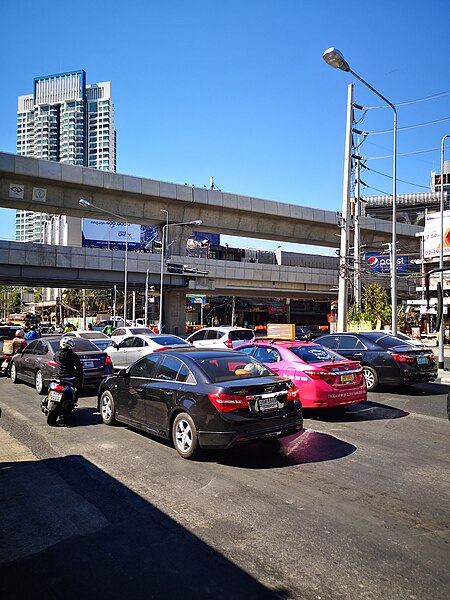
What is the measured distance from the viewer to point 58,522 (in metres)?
4.71

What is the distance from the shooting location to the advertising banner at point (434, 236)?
35.5 meters

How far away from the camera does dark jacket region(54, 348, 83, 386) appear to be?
31.3 ft

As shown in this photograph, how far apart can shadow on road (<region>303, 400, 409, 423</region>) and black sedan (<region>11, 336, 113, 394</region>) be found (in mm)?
5651

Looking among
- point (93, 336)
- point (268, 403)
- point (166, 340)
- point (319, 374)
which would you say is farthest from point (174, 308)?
point (268, 403)

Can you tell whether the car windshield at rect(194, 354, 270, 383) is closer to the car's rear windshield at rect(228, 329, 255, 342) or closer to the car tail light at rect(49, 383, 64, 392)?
the car tail light at rect(49, 383, 64, 392)

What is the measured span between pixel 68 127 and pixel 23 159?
153652mm

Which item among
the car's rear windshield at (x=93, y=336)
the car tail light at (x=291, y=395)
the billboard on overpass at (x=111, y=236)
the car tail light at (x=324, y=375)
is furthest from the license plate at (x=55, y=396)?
the billboard on overpass at (x=111, y=236)

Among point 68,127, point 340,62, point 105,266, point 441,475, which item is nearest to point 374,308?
point 340,62

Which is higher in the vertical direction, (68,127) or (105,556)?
(68,127)

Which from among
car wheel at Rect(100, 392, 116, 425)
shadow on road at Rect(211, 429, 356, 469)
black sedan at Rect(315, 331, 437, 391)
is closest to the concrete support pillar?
black sedan at Rect(315, 331, 437, 391)

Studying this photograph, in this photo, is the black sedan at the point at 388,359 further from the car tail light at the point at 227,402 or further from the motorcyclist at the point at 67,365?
the car tail light at the point at 227,402

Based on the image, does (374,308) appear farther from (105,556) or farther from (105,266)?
(105,556)

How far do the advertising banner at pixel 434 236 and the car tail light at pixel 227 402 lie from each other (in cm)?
3297

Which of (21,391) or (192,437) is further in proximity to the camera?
(21,391)
